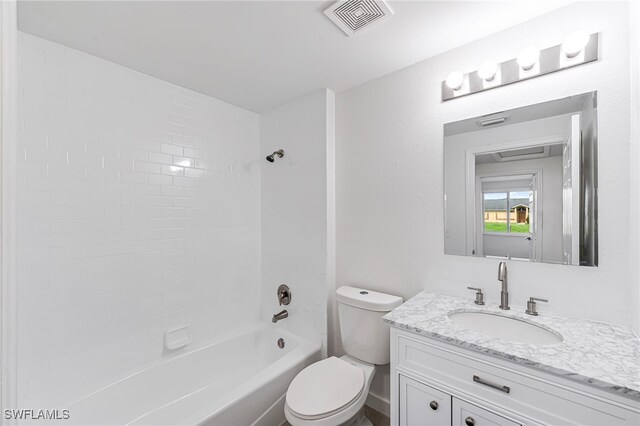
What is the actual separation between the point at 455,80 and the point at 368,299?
141 centimetres

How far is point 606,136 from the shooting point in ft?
4.01

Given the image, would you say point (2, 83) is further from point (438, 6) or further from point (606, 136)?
point (606, 136)

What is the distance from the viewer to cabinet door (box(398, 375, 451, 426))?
46.9 inches

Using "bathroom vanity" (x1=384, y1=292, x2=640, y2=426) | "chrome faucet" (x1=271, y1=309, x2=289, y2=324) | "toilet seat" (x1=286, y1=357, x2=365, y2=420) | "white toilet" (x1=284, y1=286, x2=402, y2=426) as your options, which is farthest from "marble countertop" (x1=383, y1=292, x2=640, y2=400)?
"chrome faucet" (x1=271, y1=309, x2=289, y2=324)

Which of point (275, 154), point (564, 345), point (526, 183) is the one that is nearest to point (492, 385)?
point (564, 345)

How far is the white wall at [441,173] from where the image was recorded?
121 centimetres

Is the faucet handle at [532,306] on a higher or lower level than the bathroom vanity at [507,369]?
higher

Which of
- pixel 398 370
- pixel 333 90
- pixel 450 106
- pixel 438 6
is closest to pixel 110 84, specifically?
pixel 333 90

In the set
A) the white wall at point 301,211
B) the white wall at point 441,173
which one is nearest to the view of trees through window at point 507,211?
the white wall at point 441,173

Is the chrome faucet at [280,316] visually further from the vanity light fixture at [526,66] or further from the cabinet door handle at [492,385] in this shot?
the vanity light fixture at [526,66]

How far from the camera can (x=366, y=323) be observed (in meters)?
1.76

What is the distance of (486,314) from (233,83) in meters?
2.19

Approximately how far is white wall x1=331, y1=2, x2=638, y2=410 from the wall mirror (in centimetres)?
4

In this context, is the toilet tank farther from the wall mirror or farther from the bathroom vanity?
the wall mirror
